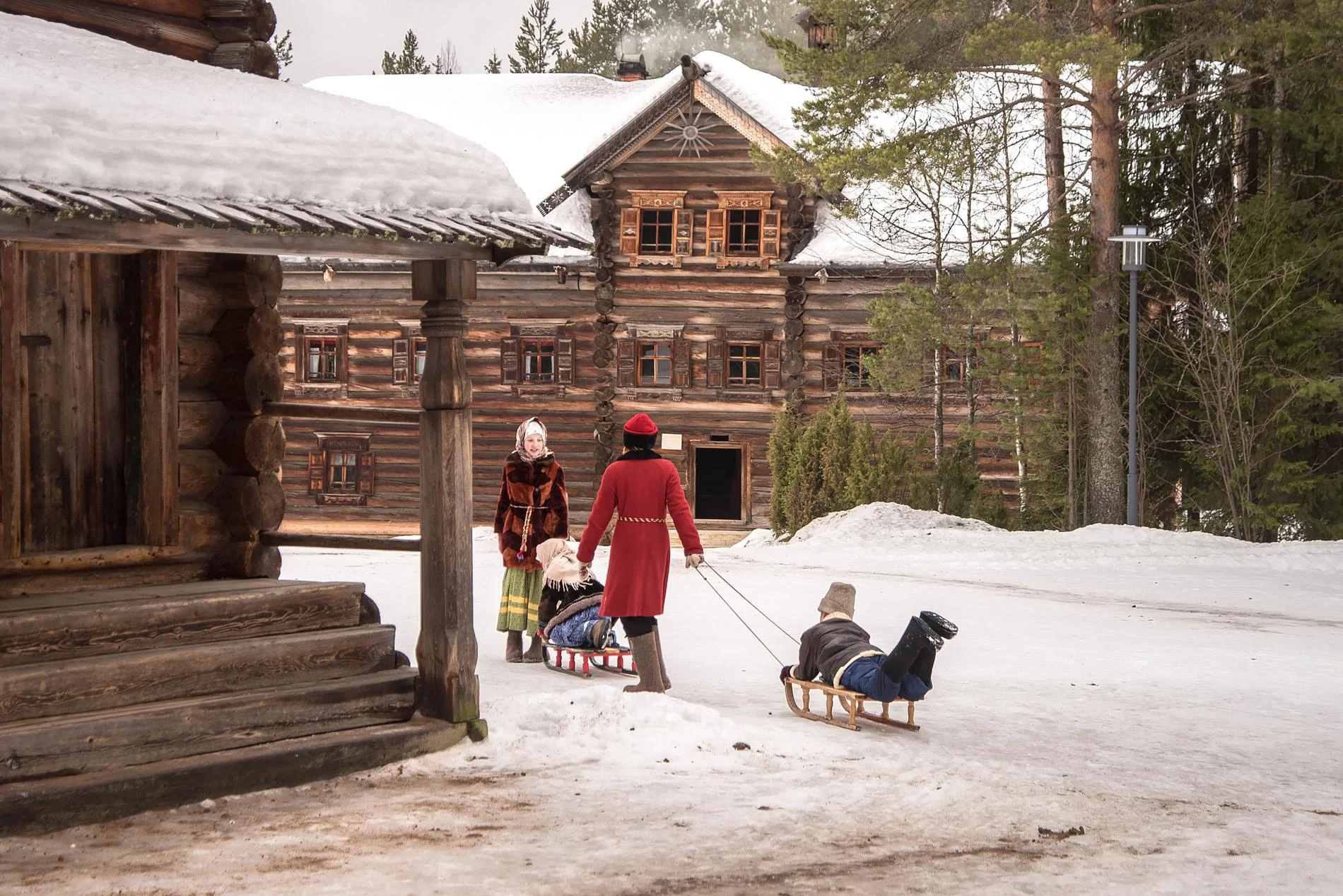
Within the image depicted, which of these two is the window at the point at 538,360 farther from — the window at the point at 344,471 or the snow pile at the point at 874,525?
the snow pile at the point at 874,525

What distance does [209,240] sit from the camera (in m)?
6.72

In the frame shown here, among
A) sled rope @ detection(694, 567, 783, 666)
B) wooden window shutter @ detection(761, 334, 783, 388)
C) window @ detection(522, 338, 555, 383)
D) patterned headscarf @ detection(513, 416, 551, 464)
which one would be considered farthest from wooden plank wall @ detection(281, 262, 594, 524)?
patterned headscarf @ detection(513, 416, 551, 464)

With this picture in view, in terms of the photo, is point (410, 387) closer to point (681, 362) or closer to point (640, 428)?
point (681, 362)

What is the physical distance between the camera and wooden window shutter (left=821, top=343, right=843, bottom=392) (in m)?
24.9

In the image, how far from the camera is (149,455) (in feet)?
26.8

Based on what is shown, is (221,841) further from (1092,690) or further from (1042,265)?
(1042,265)

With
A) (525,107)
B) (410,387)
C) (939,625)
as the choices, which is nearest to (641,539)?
(939,625)

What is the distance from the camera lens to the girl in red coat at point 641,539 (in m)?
8.80

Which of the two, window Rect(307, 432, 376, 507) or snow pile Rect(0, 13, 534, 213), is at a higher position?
snow pile Rect(0, 13, 534, 213)

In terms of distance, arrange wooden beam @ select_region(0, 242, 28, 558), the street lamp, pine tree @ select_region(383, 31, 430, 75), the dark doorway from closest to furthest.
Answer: wooden beam @ select_region(0, 242, 28, 558) → the street lamp → the dark doorway → pine tree @ select_region(383, 31, 430, 75)

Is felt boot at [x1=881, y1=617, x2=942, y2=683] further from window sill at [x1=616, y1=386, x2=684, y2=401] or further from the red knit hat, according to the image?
window sill at [x1=616, y1=386, x2=684, y2=401]

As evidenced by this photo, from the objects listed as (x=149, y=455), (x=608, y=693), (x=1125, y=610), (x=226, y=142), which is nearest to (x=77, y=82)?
(x=226, y=142)

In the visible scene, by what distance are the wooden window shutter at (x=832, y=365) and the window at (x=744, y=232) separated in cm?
205

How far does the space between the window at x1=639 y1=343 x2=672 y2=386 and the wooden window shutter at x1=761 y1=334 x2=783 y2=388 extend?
5.46 ft
